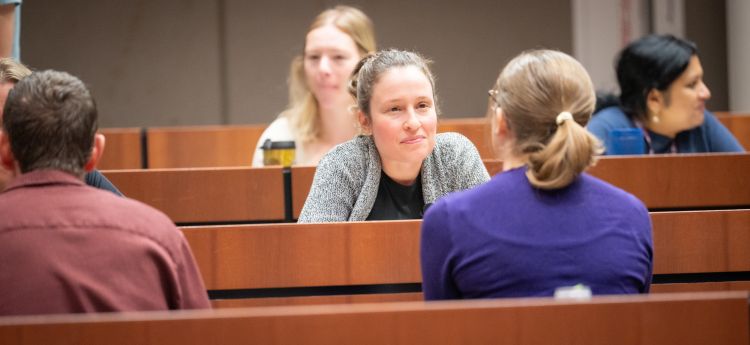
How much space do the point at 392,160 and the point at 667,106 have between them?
5.60ft

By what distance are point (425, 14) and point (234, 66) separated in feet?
4.43

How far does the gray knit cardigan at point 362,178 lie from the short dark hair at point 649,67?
1.48 metres

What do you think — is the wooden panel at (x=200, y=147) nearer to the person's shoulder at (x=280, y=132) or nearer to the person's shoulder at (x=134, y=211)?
the person's shoulder at (x=280, y=132)

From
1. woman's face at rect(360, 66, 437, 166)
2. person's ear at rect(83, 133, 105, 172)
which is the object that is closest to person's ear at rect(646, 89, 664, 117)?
woman's face at rect(360, 66, 437, 166)

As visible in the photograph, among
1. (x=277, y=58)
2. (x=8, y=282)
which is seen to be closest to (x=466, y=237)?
(x=8, y=282)

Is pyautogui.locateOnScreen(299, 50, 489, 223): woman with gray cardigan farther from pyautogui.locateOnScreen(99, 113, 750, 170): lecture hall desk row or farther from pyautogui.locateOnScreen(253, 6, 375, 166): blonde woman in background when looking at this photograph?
pyautogui.locateOnScreen(99, 113, 750, 170): lecture hall desk row

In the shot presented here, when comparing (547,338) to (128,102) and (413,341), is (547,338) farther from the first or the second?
(128,102)

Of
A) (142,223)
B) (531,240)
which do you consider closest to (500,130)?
(531,240)

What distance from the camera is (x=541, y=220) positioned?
5.24 ft

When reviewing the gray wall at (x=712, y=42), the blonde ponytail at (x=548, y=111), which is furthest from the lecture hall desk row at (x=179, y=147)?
the gray wall at (x=712, y=42)

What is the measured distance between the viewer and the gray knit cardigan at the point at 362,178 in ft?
8.36

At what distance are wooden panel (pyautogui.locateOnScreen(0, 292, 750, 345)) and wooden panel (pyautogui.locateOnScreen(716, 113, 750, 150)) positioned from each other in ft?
10.5

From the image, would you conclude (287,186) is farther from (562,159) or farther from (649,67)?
(649,67)

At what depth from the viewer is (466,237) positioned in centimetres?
161
